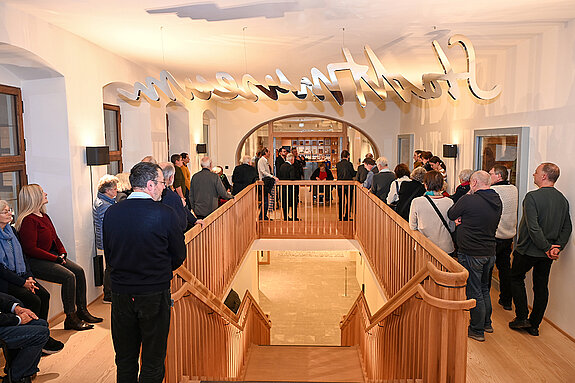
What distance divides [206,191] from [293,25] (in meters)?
2.78

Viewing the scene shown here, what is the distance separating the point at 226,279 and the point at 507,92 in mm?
5002

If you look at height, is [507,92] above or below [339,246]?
above

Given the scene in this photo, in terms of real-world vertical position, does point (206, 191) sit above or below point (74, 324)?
above

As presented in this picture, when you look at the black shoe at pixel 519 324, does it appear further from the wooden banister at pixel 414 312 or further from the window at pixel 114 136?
the window at pixel 114 136

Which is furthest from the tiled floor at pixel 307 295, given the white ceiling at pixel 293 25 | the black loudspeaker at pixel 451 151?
the white ceiling at pixel 293 25

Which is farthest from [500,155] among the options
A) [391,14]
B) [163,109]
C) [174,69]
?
[163,109]

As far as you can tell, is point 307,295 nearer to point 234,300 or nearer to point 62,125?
point 234,300

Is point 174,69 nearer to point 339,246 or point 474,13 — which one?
point 339,246

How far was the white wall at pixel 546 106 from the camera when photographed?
5164 mm

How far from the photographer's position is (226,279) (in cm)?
645

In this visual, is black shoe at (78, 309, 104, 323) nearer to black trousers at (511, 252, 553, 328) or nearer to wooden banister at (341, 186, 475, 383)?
wooden banister at (341, 186, 475, 383)

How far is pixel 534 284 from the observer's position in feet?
16.6

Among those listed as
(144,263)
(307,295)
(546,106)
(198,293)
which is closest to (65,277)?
(198,293)

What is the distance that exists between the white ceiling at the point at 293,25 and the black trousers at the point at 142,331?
303cm
